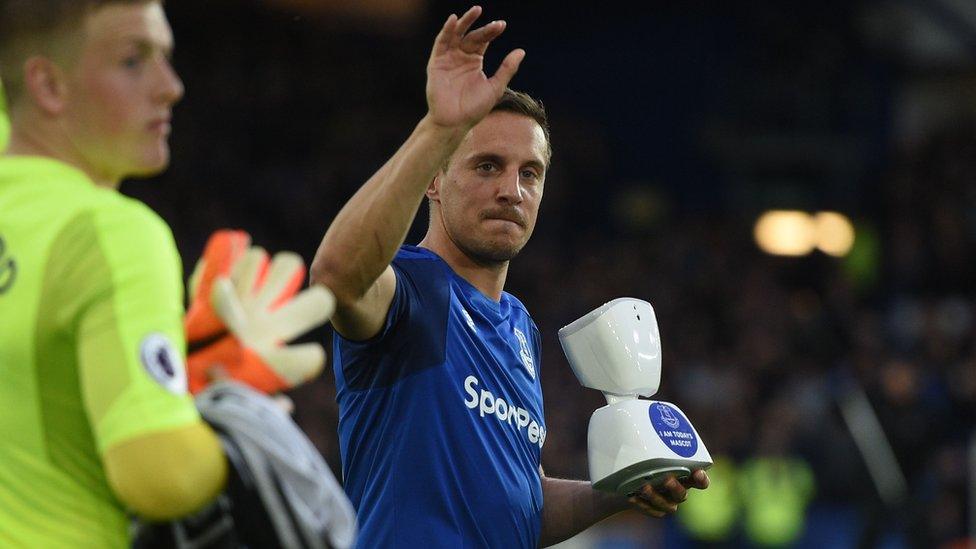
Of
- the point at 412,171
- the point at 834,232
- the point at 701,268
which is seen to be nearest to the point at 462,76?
the point at 412,171

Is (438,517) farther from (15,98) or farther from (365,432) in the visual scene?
(15,98)

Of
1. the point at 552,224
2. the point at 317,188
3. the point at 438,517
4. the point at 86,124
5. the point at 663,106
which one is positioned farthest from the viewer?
the point at 663,106

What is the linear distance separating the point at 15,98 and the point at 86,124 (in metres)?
0.15

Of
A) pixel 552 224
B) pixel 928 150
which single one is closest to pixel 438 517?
pixel 552 224

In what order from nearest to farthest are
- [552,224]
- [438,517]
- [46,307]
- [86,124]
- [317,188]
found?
[46,307], [86,124], [438,517], [317,188], [552,224]

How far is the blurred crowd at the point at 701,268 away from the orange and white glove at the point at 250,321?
716cm

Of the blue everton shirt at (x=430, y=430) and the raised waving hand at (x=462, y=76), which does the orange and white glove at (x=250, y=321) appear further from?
the blue everton shirt at (x=430, y=430)

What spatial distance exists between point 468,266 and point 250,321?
5.36 ft

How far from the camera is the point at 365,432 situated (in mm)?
3537

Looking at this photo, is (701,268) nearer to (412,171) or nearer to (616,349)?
(616,349)

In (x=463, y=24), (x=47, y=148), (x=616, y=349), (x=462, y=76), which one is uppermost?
(x=463, y=24)

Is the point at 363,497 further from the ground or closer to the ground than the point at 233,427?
closer to the ground

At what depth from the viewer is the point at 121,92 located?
225 cm

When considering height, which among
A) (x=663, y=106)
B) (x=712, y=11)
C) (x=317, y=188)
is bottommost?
(x=317, y=188)
